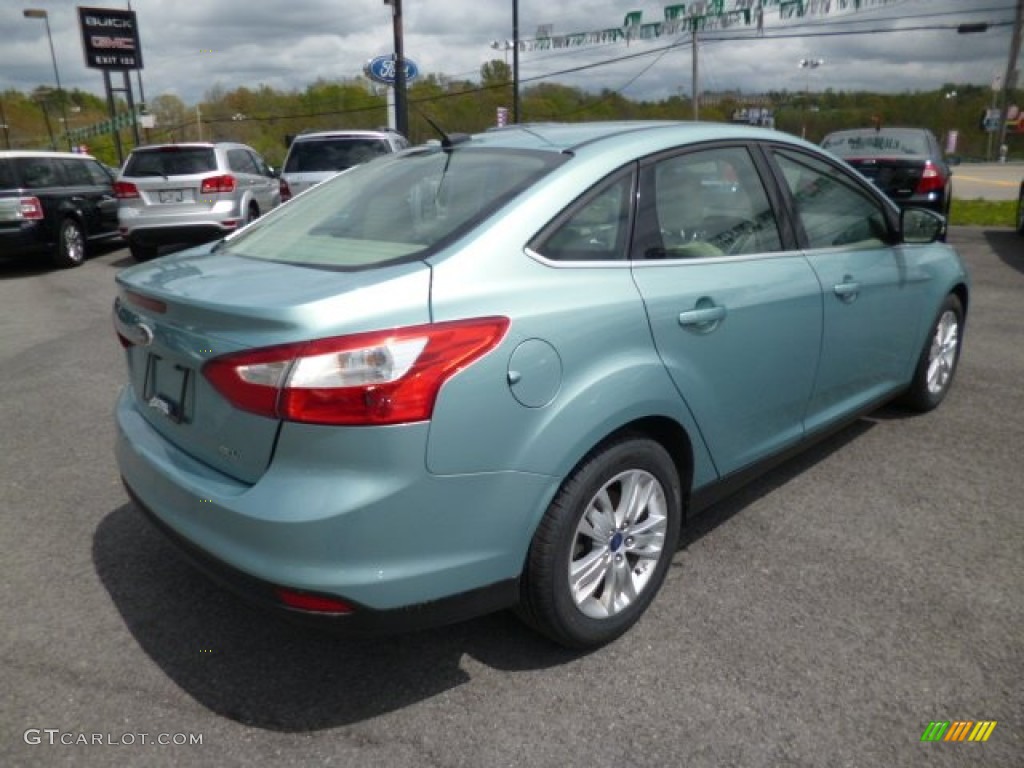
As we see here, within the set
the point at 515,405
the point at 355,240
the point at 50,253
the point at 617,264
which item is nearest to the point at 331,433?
the point at 515,405

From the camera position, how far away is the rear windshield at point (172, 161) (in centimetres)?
1147

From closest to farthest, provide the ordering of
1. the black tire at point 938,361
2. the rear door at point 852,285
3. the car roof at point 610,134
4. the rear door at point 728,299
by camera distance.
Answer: the rear door at point 728,299
the car roof at point 610,134
the rear door at point 852,285
the black tire at point 938,361

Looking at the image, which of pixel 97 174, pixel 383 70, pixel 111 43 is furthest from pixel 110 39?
pixel 97 174

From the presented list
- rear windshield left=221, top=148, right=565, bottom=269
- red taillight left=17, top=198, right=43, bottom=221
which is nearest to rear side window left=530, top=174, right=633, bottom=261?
rear windshield left=221, top=148, right=565, bottom=269

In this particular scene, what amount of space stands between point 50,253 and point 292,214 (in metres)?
10.3

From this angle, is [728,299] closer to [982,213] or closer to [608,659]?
[608,659]

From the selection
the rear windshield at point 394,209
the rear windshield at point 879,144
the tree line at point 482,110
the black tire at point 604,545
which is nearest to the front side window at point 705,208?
the rear windshield at point 394,209

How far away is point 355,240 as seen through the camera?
2.68 metres

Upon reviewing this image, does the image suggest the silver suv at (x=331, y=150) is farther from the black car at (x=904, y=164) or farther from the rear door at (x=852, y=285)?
the rear door at (x=852, y=285)

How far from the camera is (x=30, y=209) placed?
437 inches

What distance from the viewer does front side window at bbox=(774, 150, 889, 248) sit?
11.3ft

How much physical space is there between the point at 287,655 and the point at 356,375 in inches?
46.6

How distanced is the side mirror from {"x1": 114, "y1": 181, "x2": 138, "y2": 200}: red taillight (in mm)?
10362

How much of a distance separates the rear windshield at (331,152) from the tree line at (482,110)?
44.7 metres
